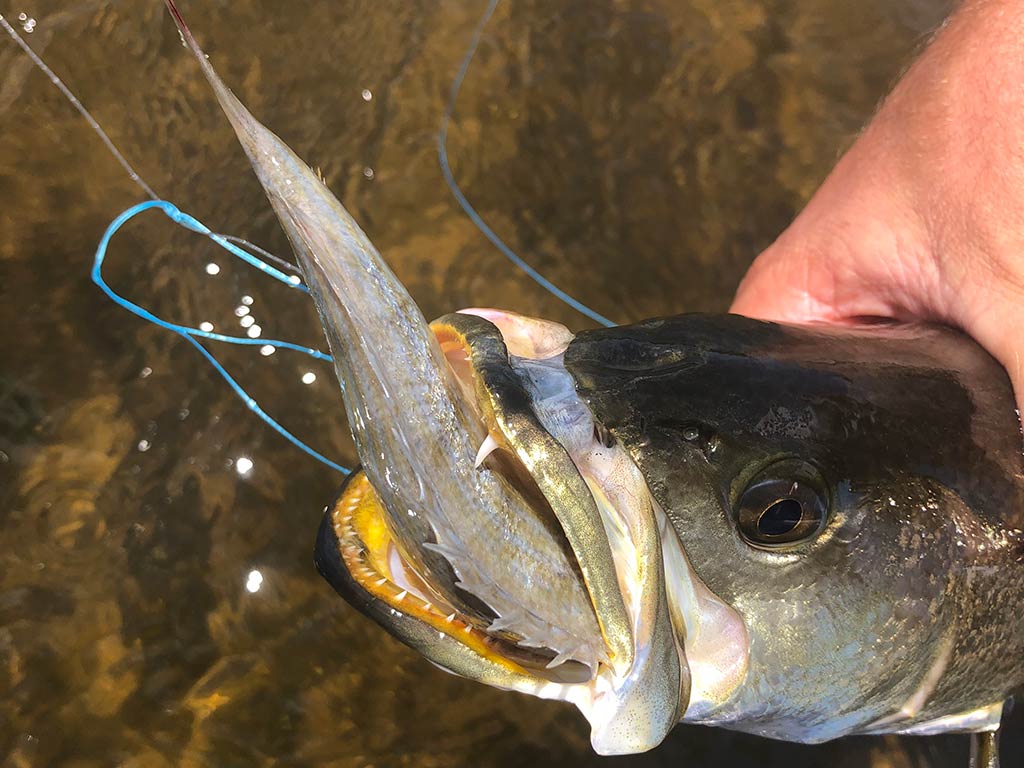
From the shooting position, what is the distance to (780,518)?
1386 mm

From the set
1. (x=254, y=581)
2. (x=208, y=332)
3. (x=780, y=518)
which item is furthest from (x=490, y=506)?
(x=208, y=332)

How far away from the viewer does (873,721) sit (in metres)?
1.61

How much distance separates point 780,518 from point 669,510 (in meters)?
0.19

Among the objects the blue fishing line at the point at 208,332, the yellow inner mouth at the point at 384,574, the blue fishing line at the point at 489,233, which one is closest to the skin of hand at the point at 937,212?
the blue fishing line at the point at 489,233

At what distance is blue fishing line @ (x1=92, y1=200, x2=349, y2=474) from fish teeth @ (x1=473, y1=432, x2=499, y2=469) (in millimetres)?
1468

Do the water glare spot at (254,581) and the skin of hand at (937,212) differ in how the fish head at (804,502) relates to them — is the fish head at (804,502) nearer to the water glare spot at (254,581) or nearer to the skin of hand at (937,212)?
the skin of hand at (937,212)

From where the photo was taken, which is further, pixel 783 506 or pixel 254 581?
pixel 254 581

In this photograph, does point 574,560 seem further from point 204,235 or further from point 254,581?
point 204,235

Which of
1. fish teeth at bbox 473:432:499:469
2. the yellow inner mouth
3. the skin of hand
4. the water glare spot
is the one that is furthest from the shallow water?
fish teeth at bbox 473:432:499:469

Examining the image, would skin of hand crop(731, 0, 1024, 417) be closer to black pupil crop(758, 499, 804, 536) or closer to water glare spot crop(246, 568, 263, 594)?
black pupil crop(758, 499, 804, 536)

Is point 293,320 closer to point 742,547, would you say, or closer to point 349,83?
point 349,83

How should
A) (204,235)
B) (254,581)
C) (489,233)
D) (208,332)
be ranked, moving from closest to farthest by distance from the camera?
(254,581) < (208,332) < (204,235) < (489,233)

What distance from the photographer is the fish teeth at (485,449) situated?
3.94 ft

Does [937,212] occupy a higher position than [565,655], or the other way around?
[937,212]
